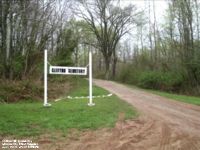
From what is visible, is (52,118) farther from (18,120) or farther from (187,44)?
(187,44)

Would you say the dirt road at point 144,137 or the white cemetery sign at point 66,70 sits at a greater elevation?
the white cemetery sign at point 66,70

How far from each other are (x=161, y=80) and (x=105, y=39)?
46.0 ft

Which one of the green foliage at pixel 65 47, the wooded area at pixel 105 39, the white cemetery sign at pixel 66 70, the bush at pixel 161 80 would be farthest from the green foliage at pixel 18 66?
the bush at pixel 161 80

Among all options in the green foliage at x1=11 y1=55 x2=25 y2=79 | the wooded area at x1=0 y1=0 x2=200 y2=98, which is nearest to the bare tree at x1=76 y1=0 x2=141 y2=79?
the wooded area at x1=0 y1=0 x2=200 y2=98

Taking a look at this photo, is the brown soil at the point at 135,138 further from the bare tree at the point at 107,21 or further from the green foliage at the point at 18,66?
the bare tree at the point at 107,21

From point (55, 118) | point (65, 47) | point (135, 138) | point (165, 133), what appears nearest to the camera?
point (135, 138)

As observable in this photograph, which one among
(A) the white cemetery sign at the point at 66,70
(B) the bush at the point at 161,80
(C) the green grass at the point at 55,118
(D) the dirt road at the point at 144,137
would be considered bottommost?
(D) the dirt road at the point at 144,137

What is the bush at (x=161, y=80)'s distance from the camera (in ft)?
82.3

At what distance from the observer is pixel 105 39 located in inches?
1501

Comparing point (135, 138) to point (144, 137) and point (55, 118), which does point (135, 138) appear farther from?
point (55, 118)

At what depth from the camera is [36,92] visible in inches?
588

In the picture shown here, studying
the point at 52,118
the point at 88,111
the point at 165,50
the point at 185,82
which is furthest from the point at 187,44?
the point at 52,118

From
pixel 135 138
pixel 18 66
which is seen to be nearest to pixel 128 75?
pixel 18 66

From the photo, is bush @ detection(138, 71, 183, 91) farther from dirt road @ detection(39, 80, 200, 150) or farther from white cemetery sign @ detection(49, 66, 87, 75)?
dirt road @ detection(39, 80, 200, 150)
